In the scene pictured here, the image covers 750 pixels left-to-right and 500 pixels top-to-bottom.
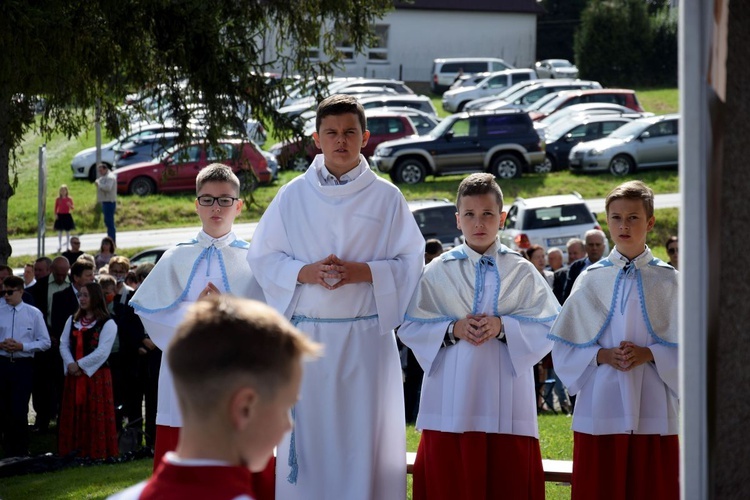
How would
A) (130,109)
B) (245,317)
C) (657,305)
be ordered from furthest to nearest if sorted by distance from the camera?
(130,109) → (657,305) → (245,317)

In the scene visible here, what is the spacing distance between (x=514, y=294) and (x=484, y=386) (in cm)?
52

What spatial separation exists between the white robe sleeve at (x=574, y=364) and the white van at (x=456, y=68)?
48293mm

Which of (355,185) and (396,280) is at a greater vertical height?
(355,185)

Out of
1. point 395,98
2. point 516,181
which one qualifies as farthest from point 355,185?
point 395,98

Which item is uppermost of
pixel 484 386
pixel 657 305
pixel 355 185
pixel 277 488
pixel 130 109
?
pixel 130 109

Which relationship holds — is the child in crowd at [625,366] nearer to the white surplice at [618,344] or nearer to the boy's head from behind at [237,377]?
the white surplice at [618,344]

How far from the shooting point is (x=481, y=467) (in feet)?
18.8

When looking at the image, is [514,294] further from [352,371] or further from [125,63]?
[125,63]

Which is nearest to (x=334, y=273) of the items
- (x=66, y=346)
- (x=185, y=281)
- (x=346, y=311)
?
(x=346, y=311)

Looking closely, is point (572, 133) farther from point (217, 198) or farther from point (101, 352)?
point (217, 198)

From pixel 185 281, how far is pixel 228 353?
13.4 feet

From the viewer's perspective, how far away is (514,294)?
5863mm

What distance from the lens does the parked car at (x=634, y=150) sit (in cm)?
3055

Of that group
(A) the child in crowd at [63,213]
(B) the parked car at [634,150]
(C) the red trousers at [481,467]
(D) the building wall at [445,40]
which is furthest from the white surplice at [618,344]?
(D) the building wall at [445,40]
